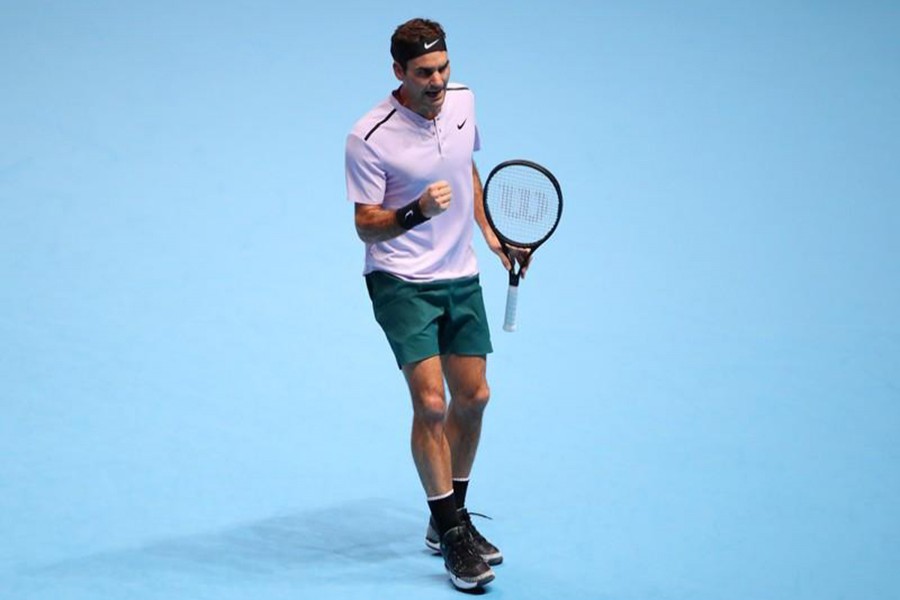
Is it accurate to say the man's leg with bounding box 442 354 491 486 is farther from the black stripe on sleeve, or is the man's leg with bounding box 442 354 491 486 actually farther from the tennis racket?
the black stripe on sleeve

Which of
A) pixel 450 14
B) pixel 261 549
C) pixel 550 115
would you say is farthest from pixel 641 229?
pixel 261 549

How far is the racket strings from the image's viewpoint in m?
5.35

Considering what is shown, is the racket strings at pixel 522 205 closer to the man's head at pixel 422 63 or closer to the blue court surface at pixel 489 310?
the man's head at pixel 422 63

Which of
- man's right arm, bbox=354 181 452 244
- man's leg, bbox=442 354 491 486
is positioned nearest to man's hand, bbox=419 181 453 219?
man's right arm, bbox=354 181 452 244

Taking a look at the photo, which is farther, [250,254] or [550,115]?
[550,115]

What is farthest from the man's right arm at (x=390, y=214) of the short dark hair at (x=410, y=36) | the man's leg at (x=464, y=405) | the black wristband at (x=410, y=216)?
the man's leg at (x=464, y=405)

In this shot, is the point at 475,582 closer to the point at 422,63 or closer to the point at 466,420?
the point at 466,420

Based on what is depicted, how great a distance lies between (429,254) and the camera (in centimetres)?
517

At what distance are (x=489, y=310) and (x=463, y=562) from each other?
101 inches

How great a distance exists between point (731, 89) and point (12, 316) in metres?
4.67

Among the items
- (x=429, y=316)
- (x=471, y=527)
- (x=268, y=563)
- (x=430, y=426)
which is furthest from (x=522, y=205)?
(x=268, y=563)

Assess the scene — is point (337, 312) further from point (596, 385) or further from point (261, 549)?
point (261, 549)

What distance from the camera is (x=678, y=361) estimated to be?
23.1ft

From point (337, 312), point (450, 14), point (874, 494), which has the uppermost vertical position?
point (450, 14)
